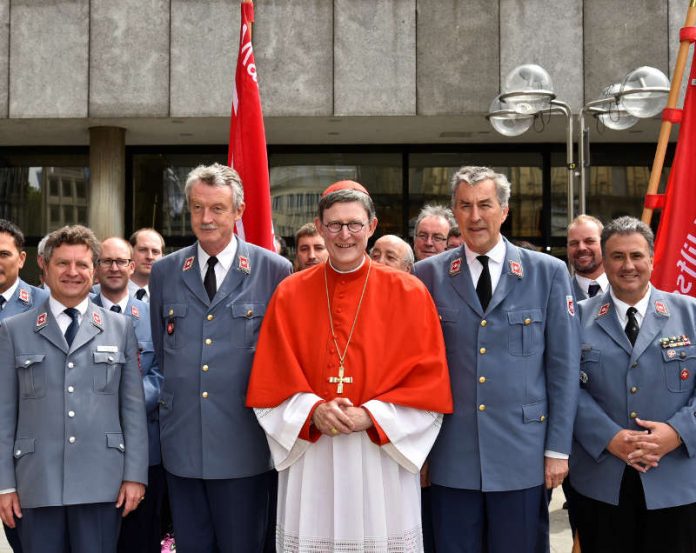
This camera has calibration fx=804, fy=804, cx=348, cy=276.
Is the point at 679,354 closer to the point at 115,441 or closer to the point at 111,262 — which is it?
the point at 115,441

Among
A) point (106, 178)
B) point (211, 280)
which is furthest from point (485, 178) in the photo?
point (106, 178)

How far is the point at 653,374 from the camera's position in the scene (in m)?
3.32

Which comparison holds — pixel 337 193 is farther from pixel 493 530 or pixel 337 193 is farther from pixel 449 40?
pixel 449 40

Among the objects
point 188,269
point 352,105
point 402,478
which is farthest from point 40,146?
point 402,478

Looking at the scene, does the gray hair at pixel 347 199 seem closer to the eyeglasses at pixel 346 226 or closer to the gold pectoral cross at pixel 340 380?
the eyeglasses at pixel 346 226

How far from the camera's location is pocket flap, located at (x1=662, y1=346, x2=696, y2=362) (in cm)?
333

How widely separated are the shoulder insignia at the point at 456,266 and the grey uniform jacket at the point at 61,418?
144cm

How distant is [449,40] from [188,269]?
8.20 meters

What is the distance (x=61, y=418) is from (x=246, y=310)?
857 millimetres

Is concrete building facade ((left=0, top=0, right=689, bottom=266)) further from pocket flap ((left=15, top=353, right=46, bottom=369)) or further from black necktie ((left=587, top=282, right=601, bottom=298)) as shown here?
pocket flap ((left=15, top=353, right=46, bottom=369))

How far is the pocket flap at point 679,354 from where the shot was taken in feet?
10.9

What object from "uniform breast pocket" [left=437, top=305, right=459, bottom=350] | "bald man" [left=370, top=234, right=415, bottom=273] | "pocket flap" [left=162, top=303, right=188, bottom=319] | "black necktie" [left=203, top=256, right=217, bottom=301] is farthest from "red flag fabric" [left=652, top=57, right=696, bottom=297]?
"pocket flap" [left=162, top=303, right=188, bottom=319]

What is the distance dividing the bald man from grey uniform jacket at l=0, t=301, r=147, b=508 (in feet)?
5.19

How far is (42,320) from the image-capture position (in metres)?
3.32
